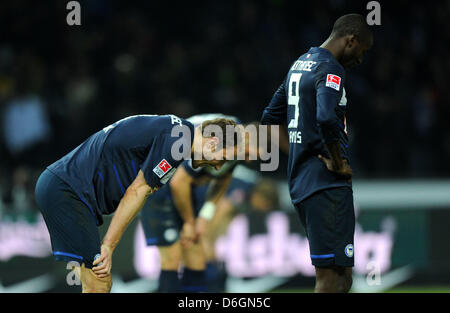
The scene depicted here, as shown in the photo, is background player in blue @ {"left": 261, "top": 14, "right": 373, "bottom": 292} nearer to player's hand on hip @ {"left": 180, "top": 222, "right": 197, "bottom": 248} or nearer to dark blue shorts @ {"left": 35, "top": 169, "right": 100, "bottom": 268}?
dark blue shorts @ {"left": 35, "top": 169, "right": 100, "bottom": 268}

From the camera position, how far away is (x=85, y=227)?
4676mm

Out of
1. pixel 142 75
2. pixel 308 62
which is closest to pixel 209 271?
pixel 308 62

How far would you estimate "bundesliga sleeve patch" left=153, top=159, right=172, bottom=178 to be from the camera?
15.0ft

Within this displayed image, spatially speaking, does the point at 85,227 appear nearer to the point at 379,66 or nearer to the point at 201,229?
the point at 201,229

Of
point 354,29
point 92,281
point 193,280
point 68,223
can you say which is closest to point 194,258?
point 193,280

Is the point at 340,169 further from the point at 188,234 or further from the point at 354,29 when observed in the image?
the point at 188,234

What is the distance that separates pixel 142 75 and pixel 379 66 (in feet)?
12.1

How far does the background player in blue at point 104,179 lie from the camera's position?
459cm

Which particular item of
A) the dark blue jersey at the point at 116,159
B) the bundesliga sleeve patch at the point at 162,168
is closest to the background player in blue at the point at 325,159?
the dark blue jersey at the point at 116,159

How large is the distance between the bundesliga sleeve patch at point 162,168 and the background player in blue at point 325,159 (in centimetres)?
86

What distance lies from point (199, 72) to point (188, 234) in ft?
16.5

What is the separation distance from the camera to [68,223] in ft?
15.3

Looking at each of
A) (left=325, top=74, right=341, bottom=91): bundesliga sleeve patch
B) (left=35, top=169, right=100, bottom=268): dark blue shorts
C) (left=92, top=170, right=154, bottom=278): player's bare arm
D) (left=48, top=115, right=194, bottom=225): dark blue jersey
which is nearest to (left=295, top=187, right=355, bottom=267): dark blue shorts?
(left=325, top=74, right=341, bottom=91): bundesliga sleeve patch

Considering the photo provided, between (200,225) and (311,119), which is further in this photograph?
(200,225)
